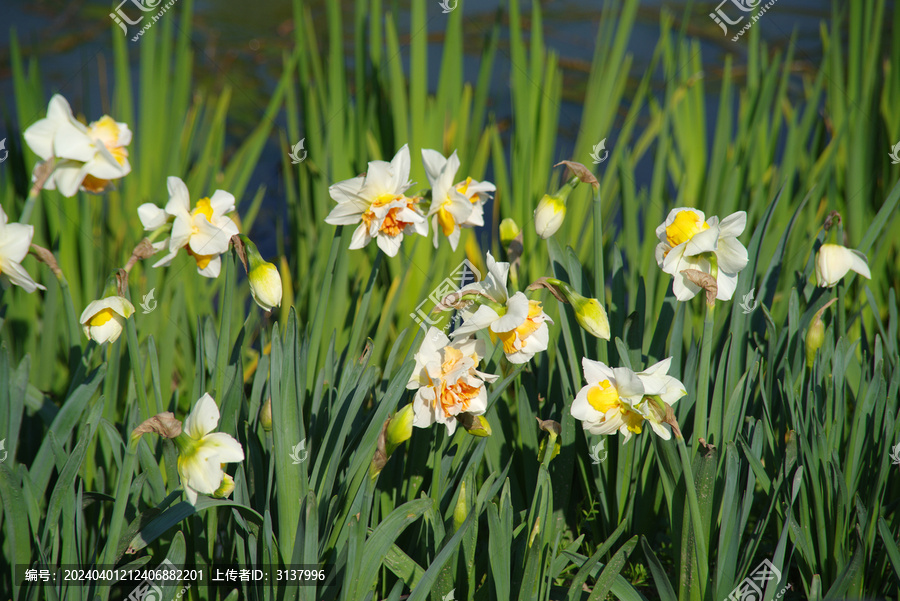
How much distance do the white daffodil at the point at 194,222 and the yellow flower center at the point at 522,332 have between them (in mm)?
444

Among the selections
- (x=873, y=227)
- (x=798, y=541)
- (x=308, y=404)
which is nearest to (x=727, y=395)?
(x=798, y=541)

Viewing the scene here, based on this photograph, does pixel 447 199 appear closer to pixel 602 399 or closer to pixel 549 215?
pixel 549 215

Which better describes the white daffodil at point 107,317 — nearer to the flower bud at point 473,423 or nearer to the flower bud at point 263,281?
the flower bud at point 263,281

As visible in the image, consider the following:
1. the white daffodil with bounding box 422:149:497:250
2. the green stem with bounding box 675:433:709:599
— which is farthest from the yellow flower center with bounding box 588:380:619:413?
the white daffodil with bounding box 422:149:497:250

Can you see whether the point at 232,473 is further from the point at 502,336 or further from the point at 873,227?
the point at 873,227

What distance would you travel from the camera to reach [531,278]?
162cm

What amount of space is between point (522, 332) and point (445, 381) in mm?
127

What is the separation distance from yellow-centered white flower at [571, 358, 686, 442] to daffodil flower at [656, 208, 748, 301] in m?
0.14

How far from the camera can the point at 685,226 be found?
0.91 m

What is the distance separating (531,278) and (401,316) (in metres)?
0.37

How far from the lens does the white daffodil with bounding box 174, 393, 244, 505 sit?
795 millimetres

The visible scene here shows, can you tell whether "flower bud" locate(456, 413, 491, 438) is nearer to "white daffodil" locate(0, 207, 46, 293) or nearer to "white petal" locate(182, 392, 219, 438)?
"white petal" locate(182, 392, 219, 438)

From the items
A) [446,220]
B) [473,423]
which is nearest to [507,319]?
[473,423]

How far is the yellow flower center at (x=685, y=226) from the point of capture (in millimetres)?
910
